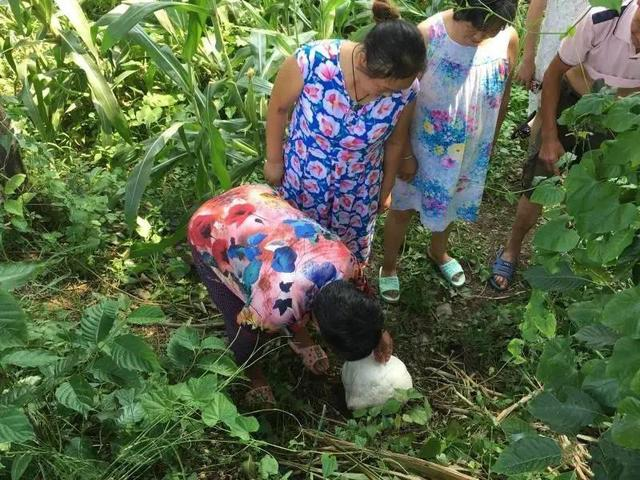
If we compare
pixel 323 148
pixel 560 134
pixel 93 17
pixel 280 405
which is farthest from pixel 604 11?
pixel 93 17

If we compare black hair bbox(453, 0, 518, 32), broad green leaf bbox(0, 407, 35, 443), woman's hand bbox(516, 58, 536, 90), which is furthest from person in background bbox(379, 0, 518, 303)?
broad green leaf bbox(0, 407, 35, 443)

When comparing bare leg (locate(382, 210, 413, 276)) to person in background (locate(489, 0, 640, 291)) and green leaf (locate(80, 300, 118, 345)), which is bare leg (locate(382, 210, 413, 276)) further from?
green leaf (locate(80, 300, 118, 345))

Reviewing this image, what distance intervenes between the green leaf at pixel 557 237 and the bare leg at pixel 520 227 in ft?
4.21

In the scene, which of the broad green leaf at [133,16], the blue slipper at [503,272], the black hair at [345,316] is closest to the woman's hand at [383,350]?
the black hair at [345,316]

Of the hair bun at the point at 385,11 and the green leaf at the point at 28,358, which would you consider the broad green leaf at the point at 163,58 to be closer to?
the hair bun at the point at 385,11

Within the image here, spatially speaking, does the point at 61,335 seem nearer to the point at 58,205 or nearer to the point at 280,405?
the point at 280,405

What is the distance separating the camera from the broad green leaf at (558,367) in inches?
43.9

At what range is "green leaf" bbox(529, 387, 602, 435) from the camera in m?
1.02

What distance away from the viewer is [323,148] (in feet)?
6.30

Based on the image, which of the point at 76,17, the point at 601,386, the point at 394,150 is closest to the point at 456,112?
the point at 394,150

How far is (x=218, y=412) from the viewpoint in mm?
1424

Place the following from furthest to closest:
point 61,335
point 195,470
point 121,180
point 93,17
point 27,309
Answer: point 93,17 → point 121,180 → point 27,309 → point 195,470 → point 61,335

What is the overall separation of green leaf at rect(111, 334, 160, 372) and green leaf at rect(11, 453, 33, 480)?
295 mm

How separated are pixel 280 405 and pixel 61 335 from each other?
2.43ft
